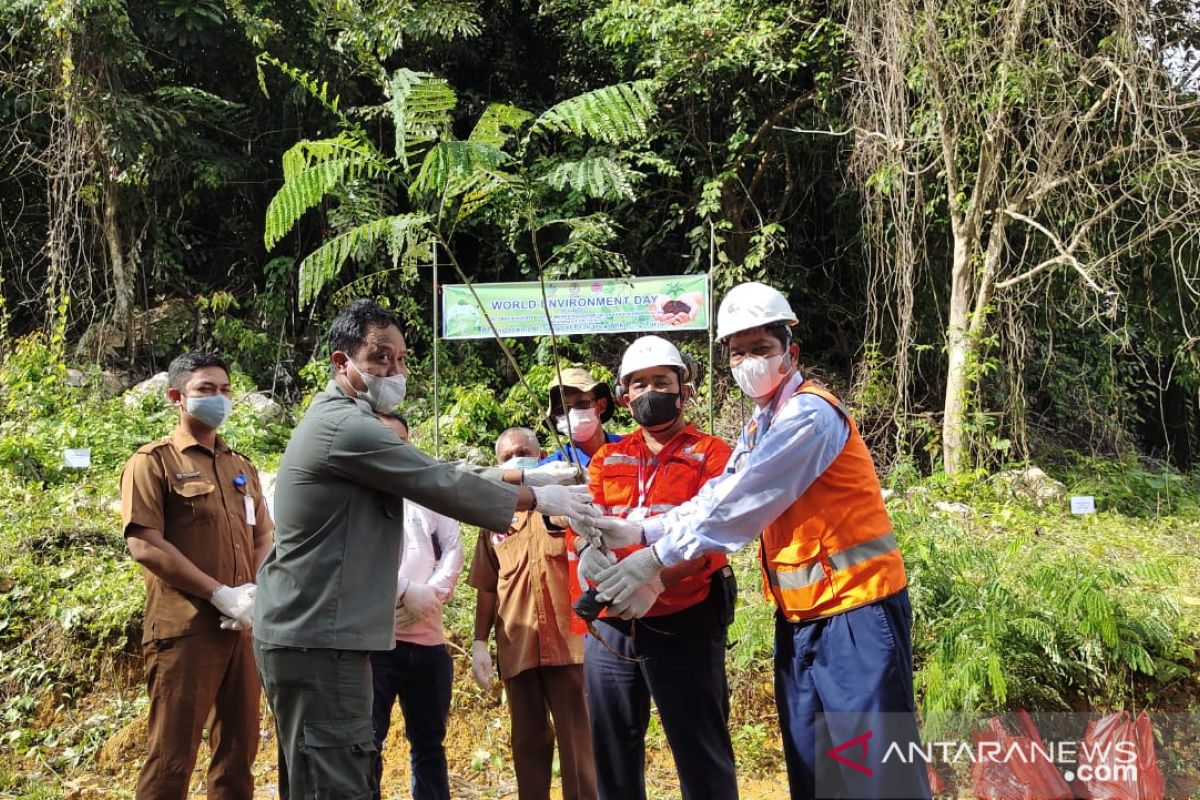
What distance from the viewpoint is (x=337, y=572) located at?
307cm

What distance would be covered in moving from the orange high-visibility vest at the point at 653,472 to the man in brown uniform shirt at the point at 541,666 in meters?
0.49

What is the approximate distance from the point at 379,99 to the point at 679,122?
13.9 ft

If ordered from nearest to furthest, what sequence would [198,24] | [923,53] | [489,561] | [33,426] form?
[489,561]
[33,426]
[923,53]
[198,24]

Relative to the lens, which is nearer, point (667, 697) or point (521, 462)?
point (667, 697)

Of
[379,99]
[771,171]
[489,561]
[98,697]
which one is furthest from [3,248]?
[489,561]

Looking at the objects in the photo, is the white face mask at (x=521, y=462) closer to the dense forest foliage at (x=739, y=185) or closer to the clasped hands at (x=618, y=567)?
the clasped hands at (x=618, y=567)

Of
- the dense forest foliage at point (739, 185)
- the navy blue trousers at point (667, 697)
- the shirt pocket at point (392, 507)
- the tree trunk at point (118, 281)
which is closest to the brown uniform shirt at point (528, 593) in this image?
the navy blue trousers at point (667, 697)

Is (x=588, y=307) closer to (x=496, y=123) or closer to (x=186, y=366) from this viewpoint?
(x=186, y=366)

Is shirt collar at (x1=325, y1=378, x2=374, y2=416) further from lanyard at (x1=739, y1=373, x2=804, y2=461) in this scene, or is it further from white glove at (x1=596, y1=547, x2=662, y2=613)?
lanyard at (x1=739, y1=373, x2=804, y2=461)

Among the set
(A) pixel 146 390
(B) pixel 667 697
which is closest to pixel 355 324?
(B) pixel 667 697

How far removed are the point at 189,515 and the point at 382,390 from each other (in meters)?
1.47

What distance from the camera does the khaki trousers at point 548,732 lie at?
4.25m

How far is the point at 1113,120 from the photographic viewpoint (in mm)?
9648

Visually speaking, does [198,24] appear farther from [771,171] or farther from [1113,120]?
[1113,120]
